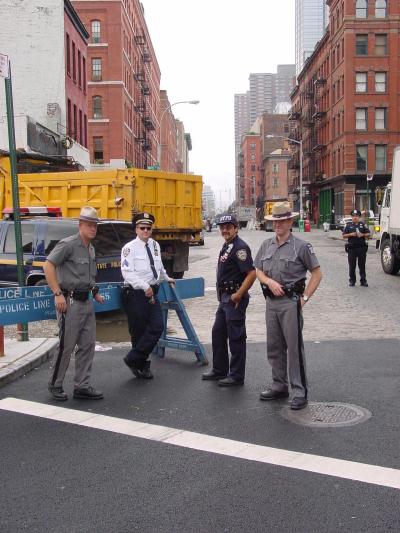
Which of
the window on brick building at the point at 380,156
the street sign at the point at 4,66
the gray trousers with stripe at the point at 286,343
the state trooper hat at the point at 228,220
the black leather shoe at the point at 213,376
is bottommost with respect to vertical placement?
the black leather shoe at the point at 213,376

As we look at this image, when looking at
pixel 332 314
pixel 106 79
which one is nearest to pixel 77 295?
pixel 332 314

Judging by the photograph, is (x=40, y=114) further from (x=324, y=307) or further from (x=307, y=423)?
(x=307, y=423)

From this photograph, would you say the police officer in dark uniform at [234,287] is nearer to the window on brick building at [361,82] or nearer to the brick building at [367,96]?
the brick building at [367,96]

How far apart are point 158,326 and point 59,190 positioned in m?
10.9

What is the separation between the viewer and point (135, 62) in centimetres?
6962

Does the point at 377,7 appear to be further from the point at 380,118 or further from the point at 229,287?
the point at 229,287

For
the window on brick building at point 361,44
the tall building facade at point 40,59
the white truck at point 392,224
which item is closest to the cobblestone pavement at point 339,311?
the white truck at point 392,224

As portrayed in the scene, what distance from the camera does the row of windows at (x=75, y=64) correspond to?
3700cm

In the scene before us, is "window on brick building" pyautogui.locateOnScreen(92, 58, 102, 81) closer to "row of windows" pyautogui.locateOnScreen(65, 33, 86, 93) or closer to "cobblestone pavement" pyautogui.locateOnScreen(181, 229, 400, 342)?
"row of windows" pyautogui.locateOnScreen(65, 33, 86, 93)

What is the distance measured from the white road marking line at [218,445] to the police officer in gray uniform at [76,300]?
390 mm

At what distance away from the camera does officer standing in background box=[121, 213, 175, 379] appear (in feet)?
22.8

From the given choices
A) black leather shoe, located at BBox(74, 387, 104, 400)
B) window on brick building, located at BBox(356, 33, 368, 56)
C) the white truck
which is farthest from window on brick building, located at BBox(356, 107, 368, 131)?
black leather shoe, located at BBox(74, 387, 104, 400)

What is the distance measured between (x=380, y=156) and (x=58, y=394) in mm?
59637

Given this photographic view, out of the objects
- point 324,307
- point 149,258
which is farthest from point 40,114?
point 149,258
